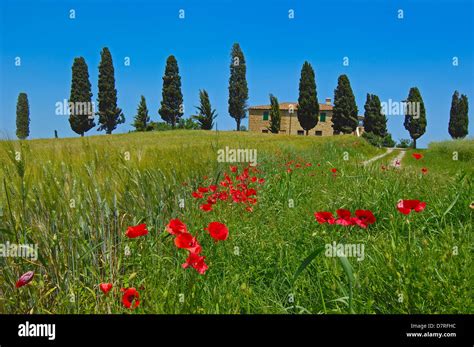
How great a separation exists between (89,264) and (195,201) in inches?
56.1

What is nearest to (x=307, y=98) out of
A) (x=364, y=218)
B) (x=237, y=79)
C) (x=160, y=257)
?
(x=237, y=79)

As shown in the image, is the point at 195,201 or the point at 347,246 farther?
the point at 195,201

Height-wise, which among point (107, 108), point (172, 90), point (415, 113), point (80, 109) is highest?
point (172, 90)

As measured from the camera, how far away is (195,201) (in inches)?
145

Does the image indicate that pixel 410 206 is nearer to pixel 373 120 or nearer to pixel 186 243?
pixel 186 243

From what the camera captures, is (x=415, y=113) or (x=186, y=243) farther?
(x=415, y=113)

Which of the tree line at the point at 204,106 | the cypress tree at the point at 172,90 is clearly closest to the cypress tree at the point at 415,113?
the tree line at the point at 204,106

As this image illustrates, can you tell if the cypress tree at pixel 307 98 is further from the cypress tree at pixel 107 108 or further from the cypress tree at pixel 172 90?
the cypress tree at pixel 107 108

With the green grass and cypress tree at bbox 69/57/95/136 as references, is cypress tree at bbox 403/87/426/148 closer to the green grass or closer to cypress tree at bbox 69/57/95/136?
the green grass

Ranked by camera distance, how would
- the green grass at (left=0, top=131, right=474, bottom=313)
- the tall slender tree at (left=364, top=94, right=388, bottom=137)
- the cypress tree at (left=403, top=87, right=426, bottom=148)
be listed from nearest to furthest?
the green grass at (left=0, top=131, right=474, bottom=313)
the cypress tree at (left=403, top=87, right=426, bottom=148)
the tall slender tree at (left=364, top=94, right=388, bottom=137)

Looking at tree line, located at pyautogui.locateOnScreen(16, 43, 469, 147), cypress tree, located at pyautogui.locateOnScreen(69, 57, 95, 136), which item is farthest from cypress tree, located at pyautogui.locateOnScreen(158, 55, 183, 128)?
cypress tree, located at pyautogui.locateOnScreen(69, 57, 95, 136)

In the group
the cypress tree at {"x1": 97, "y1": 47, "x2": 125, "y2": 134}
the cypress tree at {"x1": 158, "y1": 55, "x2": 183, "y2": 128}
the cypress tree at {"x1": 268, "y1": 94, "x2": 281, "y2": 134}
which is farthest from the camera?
the cypress tree at {"x1": 158, "y1": 55, "x2": 183, "y2": 128}
